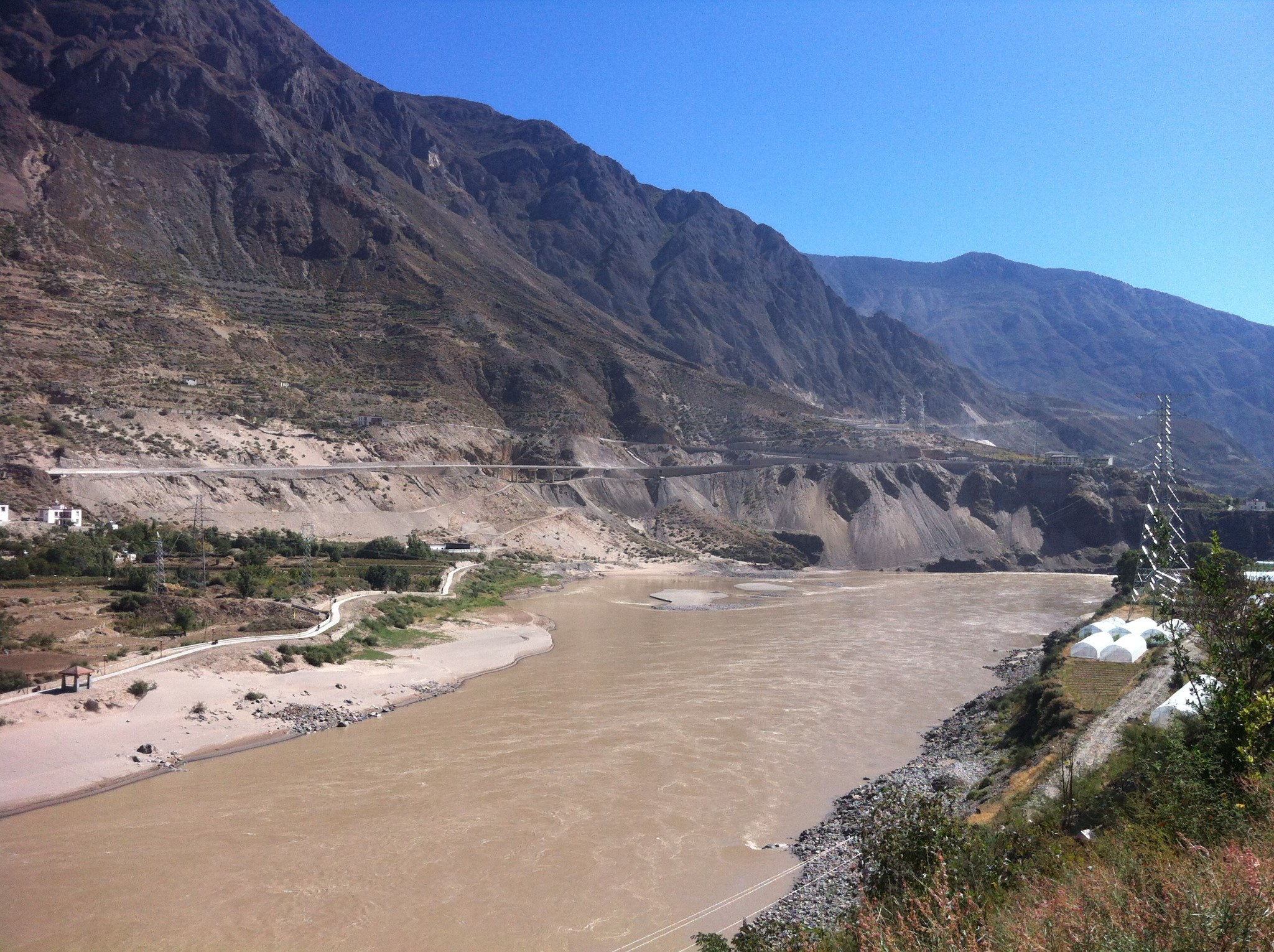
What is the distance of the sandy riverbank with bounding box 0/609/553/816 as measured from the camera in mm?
19922

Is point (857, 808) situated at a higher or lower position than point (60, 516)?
lower

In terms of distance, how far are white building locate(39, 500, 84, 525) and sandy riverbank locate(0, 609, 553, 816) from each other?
23.7 meters

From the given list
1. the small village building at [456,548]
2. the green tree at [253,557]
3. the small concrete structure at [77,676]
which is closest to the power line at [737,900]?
the small concrete structure at [77,676]

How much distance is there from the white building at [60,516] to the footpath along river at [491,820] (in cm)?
2571

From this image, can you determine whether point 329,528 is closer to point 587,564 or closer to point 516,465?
point 587,564

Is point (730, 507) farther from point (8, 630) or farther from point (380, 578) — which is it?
point (8, 630)

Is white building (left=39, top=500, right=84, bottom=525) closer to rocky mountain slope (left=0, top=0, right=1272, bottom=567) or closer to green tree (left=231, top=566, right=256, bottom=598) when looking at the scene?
rocky mountain slope (left=0, top=0, right=1272, bottom=567)

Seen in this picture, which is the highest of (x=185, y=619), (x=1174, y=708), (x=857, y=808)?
(x=1174, y=708)

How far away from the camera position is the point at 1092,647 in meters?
29.8

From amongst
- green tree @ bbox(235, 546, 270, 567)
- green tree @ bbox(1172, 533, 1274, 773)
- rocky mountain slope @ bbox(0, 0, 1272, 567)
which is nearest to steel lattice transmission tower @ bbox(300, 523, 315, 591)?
rocky mountain slope @ bbox(0, 0, 1272, 567)

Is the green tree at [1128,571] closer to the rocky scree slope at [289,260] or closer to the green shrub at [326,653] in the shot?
the green shrub at [326,653]

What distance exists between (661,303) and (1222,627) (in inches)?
6544

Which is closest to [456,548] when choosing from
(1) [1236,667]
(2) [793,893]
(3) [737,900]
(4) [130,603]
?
(4) [130,603]

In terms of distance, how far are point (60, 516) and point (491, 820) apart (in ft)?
130
